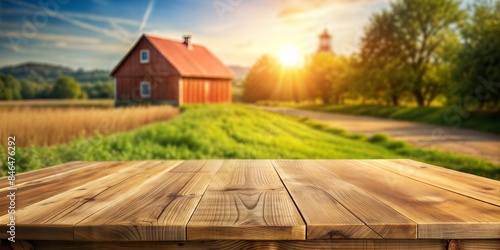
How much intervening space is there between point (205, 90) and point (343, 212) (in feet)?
60.9

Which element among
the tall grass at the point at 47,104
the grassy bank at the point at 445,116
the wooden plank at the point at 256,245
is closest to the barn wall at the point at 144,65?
the tall grass at the point at 47,104

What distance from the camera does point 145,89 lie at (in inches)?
752

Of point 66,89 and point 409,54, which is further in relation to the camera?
point 409,54

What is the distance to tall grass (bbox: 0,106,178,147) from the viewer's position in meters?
6.36

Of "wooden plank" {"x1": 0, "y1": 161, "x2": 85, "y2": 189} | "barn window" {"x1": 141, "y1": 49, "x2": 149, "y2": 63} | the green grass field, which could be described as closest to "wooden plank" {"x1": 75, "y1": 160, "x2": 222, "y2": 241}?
"wooden plank" {"x1": 0, "y1": 161, "x2": 85, "y2": 189}

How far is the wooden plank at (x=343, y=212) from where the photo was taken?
106 centimetres

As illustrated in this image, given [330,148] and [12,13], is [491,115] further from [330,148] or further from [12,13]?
[12,13]

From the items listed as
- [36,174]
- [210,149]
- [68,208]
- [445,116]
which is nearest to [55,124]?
[210,149]

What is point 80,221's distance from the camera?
111 cm

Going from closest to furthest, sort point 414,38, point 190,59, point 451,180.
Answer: point 451,180
point 190,59
point 414,38

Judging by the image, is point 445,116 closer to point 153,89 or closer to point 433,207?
point 153,89

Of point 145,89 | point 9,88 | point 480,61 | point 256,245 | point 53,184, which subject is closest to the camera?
point 256,245

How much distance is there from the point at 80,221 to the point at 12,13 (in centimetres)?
547

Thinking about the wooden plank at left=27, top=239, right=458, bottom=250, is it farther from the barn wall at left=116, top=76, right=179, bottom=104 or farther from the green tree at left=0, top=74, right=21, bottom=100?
the barn wall at left=116, top=76, right=179, bottom=104
